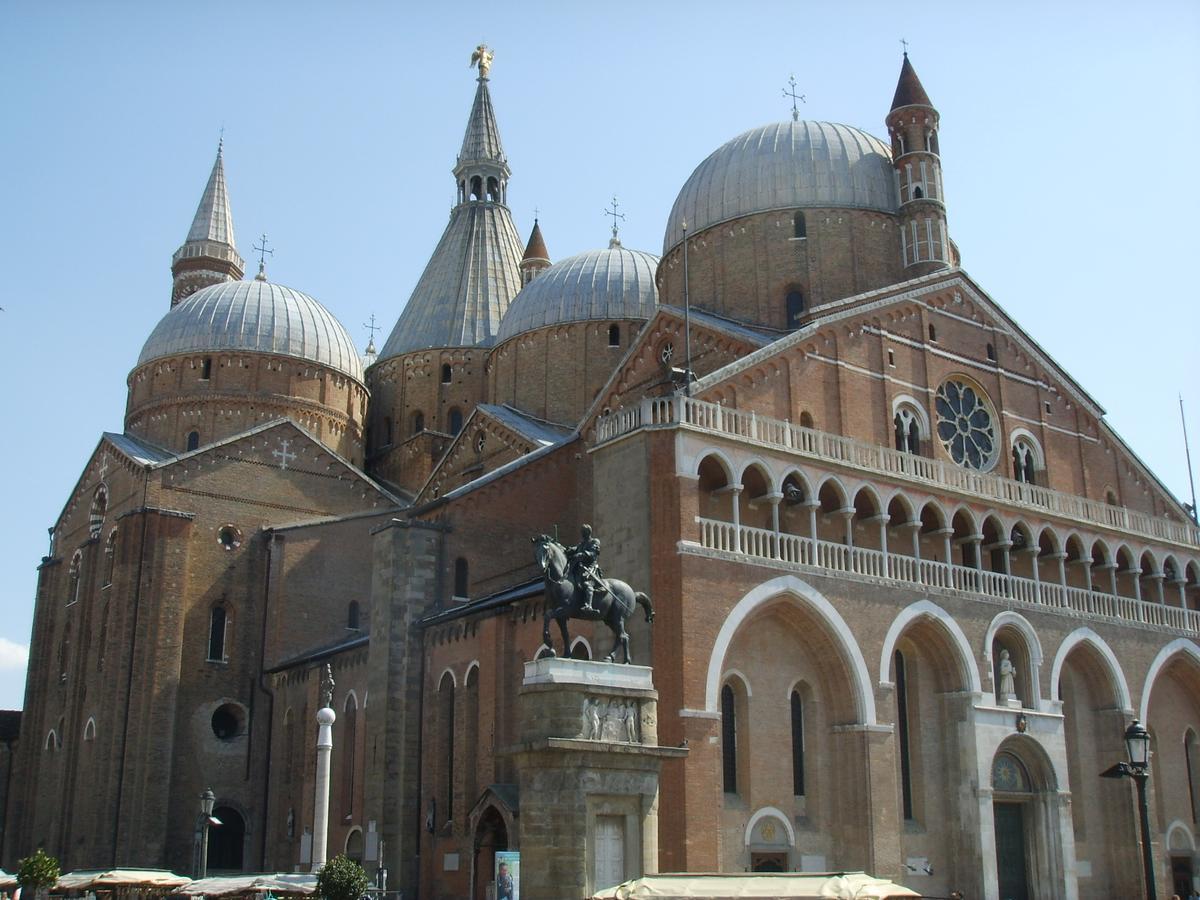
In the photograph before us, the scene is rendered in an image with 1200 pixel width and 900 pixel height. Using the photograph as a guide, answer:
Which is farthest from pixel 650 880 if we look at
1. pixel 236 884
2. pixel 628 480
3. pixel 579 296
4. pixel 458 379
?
pixel 458 379

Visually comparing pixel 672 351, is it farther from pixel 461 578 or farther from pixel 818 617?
pixel 818 617

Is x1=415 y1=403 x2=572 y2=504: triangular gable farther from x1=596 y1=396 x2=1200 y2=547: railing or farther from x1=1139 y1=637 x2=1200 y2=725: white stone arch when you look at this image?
x1=1139 y1=637 x2=1200 y2=725: white stone arch

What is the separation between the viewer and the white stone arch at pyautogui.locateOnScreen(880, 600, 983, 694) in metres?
29.6

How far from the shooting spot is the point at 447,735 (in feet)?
103

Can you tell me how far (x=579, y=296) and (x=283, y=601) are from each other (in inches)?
538

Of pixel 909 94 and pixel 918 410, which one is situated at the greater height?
pixel 909 94

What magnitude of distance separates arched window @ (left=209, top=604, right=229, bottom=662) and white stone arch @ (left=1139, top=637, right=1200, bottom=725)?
84.9 ft

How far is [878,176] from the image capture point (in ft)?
124

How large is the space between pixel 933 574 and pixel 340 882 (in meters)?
15.5

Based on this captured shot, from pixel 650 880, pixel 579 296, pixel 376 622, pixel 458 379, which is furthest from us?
pixel 458 379

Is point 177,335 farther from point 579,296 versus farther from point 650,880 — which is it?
point 650,880

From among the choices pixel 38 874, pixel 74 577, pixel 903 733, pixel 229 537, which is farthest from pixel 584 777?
pixel 74 577

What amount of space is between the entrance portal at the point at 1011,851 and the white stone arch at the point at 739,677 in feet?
23.2

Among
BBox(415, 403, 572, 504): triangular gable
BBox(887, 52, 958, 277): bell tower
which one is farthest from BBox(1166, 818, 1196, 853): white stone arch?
BBox(415, 403, 572, 504): triangular gable
